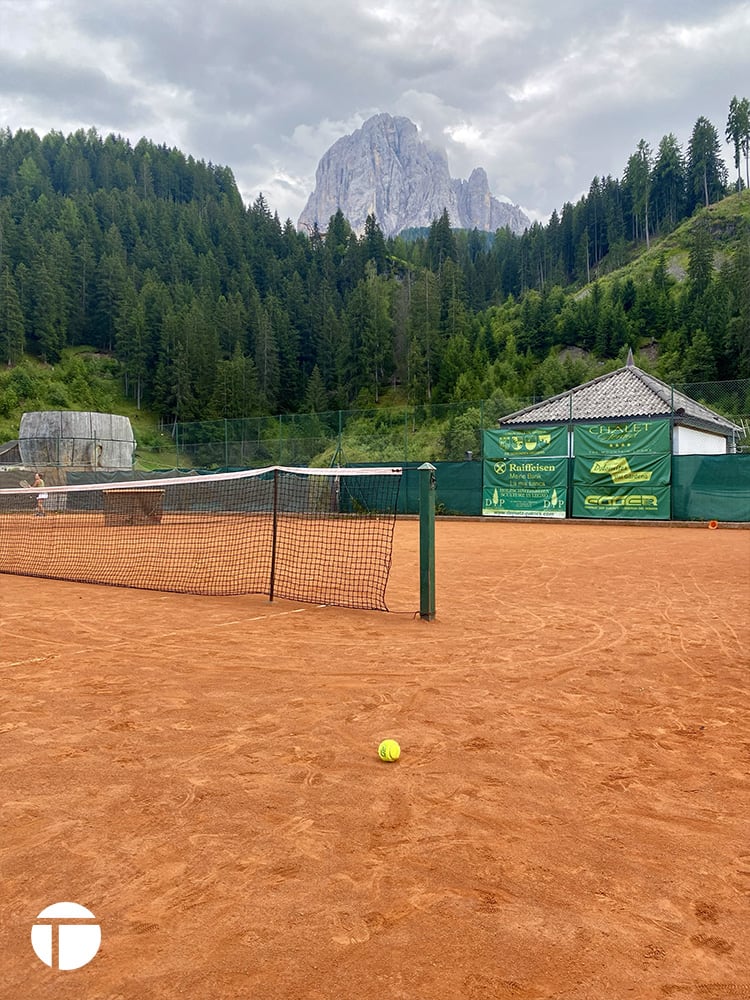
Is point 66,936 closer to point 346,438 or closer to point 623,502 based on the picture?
point 623,502

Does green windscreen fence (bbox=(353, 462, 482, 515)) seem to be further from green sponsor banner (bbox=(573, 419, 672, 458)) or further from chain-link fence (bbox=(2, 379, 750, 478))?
green sponsor banner (bbox=(573, 419, 672, 458))

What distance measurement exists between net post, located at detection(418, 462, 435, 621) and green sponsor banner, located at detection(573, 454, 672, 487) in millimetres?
14144

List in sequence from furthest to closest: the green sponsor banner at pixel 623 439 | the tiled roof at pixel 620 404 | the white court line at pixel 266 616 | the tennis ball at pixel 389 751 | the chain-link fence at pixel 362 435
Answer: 1. the tiled roof at pixel 620 404
2. the chain-link fence at pixel 362 435
3. the green sponsor banner at pixel 623 439
4. the white court line at pixel 266 616
5. the tennis ball at pixel 389 751

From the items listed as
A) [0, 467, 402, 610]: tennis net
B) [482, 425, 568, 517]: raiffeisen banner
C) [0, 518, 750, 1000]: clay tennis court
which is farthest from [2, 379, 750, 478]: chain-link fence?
[0, 518, 750, 1000]: clay tennis court

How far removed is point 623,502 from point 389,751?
17663 mm

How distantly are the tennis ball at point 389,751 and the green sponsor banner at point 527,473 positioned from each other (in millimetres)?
18048

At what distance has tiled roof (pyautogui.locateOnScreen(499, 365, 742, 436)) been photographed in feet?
96.2

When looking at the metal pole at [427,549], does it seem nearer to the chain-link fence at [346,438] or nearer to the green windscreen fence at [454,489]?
the green windscreen fence at [454,489]

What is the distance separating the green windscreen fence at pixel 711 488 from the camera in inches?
679

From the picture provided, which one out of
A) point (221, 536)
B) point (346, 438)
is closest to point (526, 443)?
point (346, 438)

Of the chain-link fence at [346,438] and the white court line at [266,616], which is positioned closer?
the white court line at [266,616]

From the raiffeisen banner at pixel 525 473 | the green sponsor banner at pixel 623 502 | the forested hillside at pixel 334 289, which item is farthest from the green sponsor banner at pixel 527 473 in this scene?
the forested hillside at pixel 334 289

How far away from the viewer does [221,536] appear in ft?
51.8

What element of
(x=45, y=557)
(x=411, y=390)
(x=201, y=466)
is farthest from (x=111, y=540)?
(x=411, y=390)
